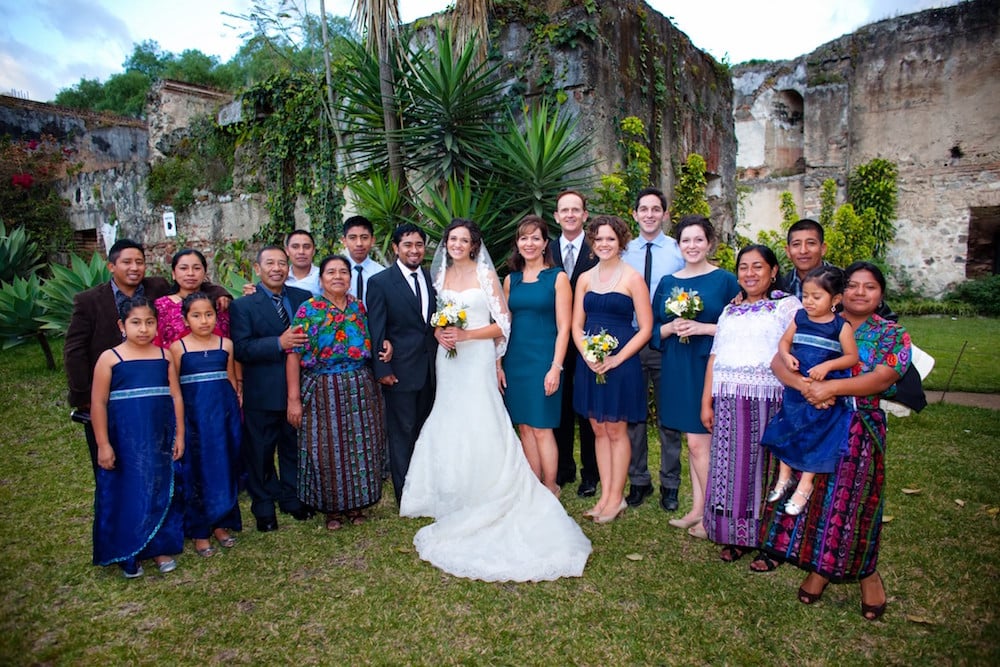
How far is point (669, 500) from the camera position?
4.33 metres

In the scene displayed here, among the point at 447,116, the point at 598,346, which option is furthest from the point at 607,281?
the point at 447,116

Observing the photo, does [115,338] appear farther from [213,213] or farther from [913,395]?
[213,213]

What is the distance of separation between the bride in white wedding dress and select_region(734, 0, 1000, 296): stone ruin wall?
1634 cm

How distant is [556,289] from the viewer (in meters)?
4.12

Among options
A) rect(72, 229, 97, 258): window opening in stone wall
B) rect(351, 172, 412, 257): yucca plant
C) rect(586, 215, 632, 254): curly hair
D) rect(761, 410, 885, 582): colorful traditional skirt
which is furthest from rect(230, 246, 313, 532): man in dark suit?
rect(72, 229, 97, 258): window opening in stone wall

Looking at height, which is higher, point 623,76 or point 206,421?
point 623,76

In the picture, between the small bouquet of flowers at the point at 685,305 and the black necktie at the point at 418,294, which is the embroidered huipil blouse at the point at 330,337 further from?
the small bouquet of flowers at the point at 685,305

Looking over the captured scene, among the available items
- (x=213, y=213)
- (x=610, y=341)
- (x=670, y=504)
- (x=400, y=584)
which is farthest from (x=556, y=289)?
(x=213, y=213)

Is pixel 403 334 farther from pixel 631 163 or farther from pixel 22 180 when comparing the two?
pixel 22 180

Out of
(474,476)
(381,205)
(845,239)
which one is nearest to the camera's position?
(474,476)

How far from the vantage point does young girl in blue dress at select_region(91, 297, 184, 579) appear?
11.2 ft

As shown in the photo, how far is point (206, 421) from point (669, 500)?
10.2 ft

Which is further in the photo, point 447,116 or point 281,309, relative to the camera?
point 447,116

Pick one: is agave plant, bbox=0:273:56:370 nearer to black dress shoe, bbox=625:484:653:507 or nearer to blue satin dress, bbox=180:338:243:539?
blue satin dress, bbox=180:338:243:539
